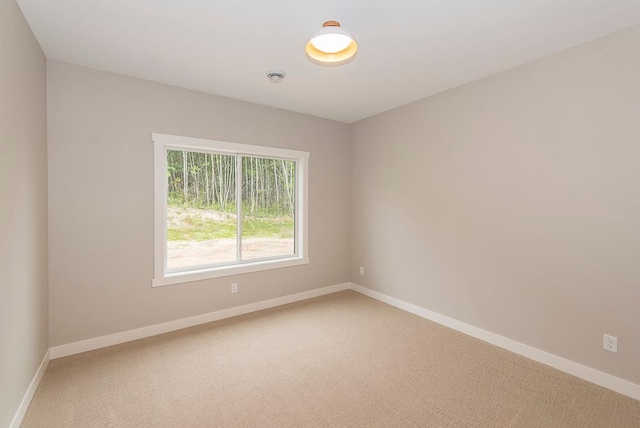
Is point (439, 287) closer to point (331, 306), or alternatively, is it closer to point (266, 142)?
point (331, 306)

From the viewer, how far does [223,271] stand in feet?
11.3

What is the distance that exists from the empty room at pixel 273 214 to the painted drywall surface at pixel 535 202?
2cm

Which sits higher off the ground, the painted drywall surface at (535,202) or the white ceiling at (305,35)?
the white ceiling at (305,35)

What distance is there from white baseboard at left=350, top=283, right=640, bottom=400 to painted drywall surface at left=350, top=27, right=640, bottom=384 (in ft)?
0.18

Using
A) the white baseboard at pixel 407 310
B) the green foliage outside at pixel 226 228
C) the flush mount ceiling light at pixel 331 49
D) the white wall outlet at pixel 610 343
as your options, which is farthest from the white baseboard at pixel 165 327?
the white wall outlet at pixel 610 343

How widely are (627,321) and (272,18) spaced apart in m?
3.31

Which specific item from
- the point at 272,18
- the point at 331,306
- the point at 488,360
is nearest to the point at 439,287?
the point at 488,360

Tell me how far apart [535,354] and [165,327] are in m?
3.53

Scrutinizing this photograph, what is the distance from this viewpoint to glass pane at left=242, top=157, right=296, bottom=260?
12.3ft

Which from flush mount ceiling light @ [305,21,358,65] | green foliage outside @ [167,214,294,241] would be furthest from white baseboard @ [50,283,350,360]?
flush mount ceiling light @ [305,21,358,65]

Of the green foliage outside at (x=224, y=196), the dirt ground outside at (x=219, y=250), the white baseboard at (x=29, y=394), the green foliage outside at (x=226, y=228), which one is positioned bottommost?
the white baseboard at (x=29, y=394)

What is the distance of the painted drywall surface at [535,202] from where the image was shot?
213 cm

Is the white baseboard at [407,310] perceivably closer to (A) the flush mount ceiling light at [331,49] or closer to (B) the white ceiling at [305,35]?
(B) the white ceiling at [305,35]

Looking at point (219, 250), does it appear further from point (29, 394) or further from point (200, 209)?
point (29, 394)
